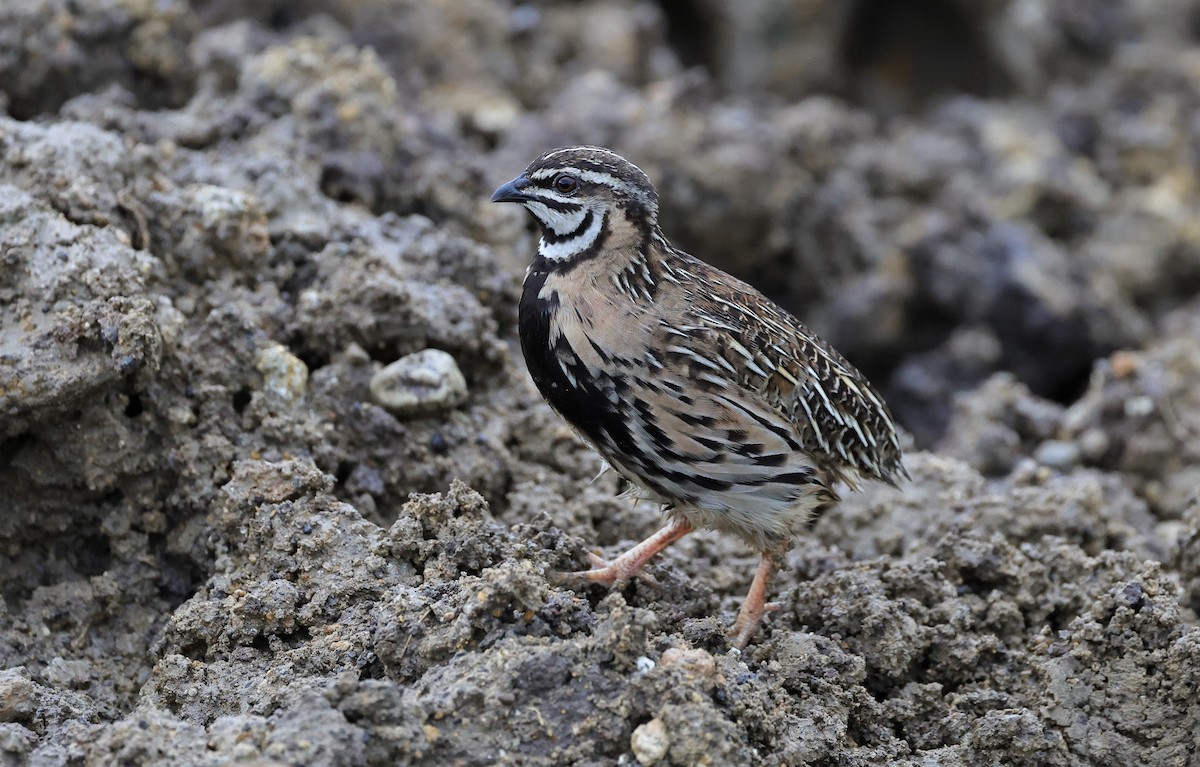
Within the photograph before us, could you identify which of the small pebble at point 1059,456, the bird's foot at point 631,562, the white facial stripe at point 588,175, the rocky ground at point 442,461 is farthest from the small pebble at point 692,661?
the small pebble at point 1059,456

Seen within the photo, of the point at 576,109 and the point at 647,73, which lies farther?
the point at 647,73

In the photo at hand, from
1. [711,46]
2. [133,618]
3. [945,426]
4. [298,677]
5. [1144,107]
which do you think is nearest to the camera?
[298,677]

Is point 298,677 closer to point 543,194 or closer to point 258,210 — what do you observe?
point 543,194

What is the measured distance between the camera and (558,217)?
18.5 feet

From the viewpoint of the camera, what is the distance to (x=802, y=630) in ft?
18.6

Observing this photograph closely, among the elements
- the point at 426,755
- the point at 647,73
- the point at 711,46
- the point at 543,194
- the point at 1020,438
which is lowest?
the point at 426,755

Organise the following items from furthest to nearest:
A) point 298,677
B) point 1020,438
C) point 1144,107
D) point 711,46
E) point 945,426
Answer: point 711,46 → point 1144,107 → point 945,426 → point 1020,438 → point 298,677

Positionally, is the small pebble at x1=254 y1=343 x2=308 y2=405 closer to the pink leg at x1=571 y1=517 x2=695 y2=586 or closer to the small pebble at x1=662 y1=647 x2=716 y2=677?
the pink leg at x1=571 y1=517 x2=695 y2=586

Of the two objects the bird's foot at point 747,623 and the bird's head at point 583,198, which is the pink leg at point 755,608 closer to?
the bird's foot at point 747,623

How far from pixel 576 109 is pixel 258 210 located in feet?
12.5

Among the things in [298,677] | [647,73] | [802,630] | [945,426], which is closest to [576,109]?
[647,73]

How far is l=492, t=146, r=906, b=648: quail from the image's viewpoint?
17.5 ft

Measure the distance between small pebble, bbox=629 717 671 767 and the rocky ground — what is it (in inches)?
0.4

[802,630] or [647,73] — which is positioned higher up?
[647,73]
